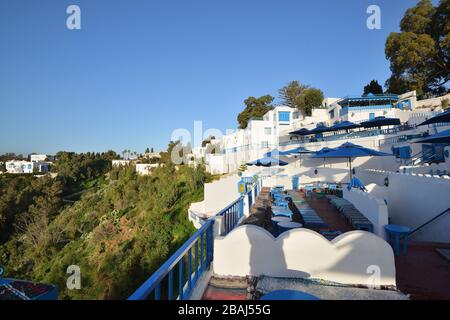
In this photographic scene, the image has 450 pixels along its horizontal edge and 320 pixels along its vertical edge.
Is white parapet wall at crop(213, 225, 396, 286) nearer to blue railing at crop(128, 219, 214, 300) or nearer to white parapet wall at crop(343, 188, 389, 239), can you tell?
blue railing at crop(128, 219, 214, 300)

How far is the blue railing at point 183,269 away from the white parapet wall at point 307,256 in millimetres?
255

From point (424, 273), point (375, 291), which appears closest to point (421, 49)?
point (424, 273)

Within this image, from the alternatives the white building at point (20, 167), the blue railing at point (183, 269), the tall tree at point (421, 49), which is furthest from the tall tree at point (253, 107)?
the white building at point (20, 167)

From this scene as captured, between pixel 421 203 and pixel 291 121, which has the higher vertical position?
pixel 291 121

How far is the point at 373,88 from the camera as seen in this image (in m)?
31.8

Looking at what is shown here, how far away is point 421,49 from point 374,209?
1068 inches

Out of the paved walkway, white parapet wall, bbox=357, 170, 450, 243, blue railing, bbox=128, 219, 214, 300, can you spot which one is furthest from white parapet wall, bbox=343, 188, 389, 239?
blue railing, bbox=128, 219, 214, 300

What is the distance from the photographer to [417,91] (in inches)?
1040

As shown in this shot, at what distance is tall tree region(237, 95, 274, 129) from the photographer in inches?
1473

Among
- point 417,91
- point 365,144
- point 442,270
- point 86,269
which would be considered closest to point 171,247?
point 86,269

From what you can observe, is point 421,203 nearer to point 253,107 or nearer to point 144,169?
point 253,107

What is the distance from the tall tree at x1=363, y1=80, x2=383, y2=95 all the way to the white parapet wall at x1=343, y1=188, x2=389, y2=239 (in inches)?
1196

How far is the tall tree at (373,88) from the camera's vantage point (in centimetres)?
3159

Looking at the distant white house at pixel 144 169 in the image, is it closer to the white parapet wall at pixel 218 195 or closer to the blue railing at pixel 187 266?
the white parapet wall at pixel 218 195
